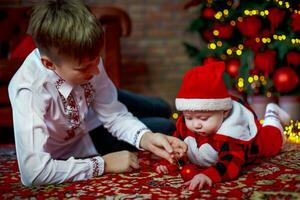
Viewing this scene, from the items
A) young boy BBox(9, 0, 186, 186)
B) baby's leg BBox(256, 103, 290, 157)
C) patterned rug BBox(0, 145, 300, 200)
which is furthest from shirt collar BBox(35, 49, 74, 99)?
baby's leg BBox(256, 103, 290, 157)

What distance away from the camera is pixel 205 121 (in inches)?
51.9

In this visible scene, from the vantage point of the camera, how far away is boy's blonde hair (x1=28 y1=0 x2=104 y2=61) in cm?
120

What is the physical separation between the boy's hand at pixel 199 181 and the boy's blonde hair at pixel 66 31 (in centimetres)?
42

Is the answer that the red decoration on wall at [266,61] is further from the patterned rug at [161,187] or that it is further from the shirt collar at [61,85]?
the shirt collar at [61,85]

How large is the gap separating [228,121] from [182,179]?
0.69 ft

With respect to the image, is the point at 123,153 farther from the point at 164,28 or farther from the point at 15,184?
the point at 164,28

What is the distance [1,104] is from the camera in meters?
2.32

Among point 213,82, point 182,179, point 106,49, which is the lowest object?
point 182,179

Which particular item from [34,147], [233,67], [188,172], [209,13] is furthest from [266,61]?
[34,147]

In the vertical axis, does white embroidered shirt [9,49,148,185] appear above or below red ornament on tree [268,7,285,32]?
below

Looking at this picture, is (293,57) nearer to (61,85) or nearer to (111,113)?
(111,113)

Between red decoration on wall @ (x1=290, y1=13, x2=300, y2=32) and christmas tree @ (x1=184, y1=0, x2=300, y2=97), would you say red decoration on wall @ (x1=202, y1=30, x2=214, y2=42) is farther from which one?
red decoration on wall @ (x1=290, y1=13, x2=300, y2=32)

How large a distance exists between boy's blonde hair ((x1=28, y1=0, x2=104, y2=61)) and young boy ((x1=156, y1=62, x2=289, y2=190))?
0.95 feet

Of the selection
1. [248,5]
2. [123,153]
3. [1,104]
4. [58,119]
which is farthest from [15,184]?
[248,5]
